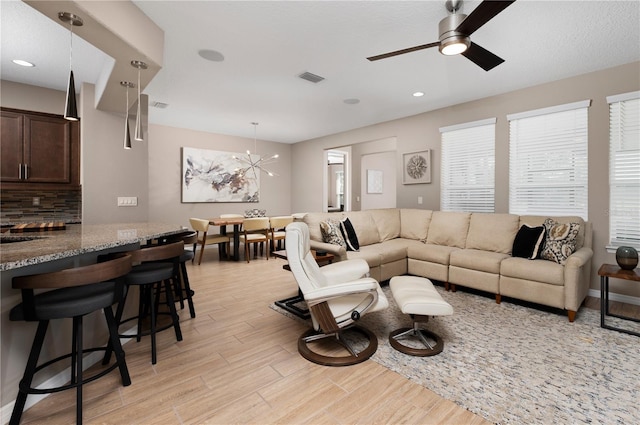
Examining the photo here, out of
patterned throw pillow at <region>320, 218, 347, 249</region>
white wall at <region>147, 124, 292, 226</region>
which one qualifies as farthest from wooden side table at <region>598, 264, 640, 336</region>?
white wall at <region>147, 124, 292, 226</region>

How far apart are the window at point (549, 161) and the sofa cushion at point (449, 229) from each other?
74cm

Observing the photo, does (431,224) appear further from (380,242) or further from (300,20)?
(300,20)

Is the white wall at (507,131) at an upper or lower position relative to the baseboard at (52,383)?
upper

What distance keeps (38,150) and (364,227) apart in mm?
4529

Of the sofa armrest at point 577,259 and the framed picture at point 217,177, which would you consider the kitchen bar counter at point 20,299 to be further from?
the framed picture at point 217,177

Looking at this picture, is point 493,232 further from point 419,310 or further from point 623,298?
point 419,310

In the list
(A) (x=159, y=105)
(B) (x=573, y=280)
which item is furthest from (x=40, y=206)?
(B) (x=573, y=280)

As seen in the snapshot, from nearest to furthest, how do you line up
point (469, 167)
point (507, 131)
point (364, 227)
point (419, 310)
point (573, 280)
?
point (419, 310) < point (573, 280) < point (507, 131) < point (364, 227) < point (469, 167)

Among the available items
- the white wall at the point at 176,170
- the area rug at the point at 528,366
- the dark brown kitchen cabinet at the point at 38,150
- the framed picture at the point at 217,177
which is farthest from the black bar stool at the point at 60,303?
the framed picture at the point at 217,177

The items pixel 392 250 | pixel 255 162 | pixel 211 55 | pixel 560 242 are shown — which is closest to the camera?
pixel 211 55

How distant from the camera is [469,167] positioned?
4.69 meters

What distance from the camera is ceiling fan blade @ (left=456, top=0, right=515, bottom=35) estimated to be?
169 centimetres

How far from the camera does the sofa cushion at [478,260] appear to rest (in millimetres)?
3424

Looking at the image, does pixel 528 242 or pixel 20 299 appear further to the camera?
pixel 528 242
